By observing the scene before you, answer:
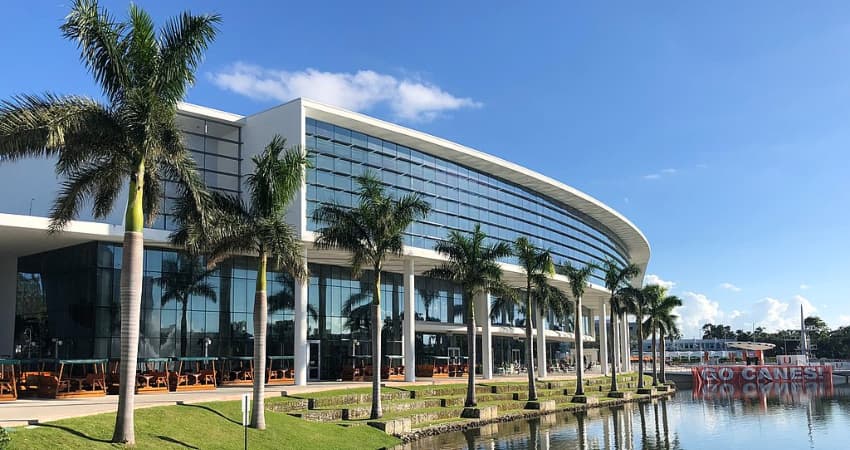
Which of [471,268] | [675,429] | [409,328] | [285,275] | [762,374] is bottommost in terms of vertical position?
[762,374]

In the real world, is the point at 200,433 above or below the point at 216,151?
below

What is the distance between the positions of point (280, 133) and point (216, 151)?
393 cm

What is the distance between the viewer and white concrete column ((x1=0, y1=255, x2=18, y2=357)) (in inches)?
1515

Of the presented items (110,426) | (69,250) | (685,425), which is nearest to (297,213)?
(69,250)

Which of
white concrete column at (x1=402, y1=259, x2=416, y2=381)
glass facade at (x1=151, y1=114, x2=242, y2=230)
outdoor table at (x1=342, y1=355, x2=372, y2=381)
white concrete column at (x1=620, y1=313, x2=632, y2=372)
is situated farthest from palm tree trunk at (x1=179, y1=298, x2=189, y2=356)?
white concrete column at (x1=620, y1=313, x2=632, y2=372)

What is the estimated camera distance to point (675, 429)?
35.7m

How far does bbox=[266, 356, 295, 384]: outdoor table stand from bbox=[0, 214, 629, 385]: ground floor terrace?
77mm

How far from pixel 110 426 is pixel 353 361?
26.6 m

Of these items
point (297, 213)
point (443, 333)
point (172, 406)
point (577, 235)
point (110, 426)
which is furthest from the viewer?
point (577, 235)

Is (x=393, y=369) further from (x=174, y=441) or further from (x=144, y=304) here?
(x=174, y=441)

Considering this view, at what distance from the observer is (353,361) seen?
45.5 meters

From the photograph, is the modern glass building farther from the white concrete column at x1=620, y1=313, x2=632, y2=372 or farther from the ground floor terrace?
the white concrete column at x1=620, y1=313, x2=632, y2=372

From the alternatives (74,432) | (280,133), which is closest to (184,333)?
(280,133)

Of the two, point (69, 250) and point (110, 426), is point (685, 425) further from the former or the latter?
point (69, 250)
